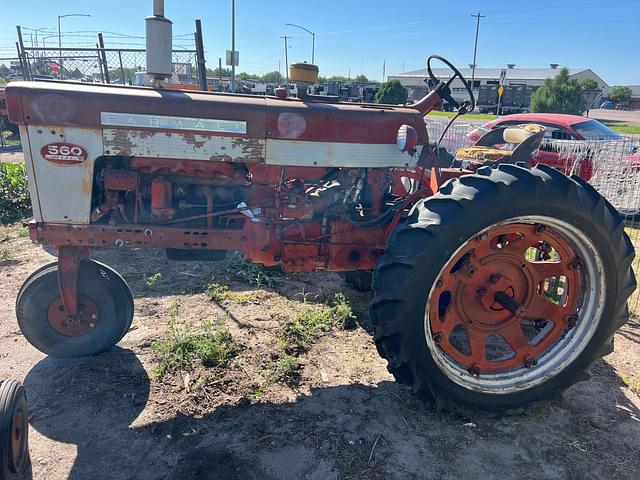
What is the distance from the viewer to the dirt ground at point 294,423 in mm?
2604

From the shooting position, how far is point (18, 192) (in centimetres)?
730

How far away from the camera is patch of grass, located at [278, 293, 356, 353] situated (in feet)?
12.4

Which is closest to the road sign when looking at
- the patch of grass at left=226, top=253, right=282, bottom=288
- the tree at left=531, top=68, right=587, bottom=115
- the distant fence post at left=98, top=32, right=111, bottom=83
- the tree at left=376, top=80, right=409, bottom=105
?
the distant fence post at left=98, top=32, right=111, bottom=83

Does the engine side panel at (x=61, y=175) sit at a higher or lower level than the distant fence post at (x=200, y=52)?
lower

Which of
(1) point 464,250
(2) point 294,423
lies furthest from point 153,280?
(1) point 464,250

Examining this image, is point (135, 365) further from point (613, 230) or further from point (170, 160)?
point (613, 230)

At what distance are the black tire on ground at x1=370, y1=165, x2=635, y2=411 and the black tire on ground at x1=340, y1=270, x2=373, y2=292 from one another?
5.11 ft

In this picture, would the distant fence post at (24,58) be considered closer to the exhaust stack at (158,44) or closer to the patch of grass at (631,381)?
the exhaust stack at (158,44)

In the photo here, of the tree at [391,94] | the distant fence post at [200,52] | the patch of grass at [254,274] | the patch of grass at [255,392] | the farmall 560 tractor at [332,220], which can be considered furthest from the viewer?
the tree at [391,94]

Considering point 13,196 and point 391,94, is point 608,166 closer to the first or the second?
point 13,196

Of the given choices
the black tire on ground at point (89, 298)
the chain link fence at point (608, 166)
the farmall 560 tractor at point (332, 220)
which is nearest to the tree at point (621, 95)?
the chain link fence at point (608, 166)

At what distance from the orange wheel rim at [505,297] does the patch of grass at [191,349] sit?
1495mm

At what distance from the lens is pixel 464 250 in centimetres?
286

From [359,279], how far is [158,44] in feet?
8.42
